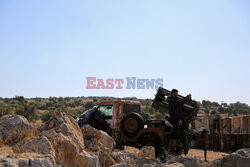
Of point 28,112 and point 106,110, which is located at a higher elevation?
point 106,110

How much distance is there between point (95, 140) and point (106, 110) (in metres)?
5.46

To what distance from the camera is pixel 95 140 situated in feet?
24.5

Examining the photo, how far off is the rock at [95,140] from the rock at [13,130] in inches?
59.6

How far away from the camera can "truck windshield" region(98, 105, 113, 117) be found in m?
12.8

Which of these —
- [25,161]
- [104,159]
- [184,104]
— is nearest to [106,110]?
[184,104]

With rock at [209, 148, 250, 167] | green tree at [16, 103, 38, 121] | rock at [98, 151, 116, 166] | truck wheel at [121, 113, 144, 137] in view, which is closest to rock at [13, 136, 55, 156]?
rock at [98, 151, 116, 166]

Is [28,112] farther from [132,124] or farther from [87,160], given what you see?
[87,160]

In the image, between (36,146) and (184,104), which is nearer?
(36,146)

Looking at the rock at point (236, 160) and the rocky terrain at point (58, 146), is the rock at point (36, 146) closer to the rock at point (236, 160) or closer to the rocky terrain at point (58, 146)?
the rocky terrain at point (58, 146)

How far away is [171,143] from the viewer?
1154 cm

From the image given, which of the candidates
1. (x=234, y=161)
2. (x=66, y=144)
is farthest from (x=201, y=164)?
(x=66, y=144)

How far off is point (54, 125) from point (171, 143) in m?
6.27

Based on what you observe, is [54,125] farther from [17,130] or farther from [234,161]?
[234,161]

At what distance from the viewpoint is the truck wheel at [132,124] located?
12.2 meters
